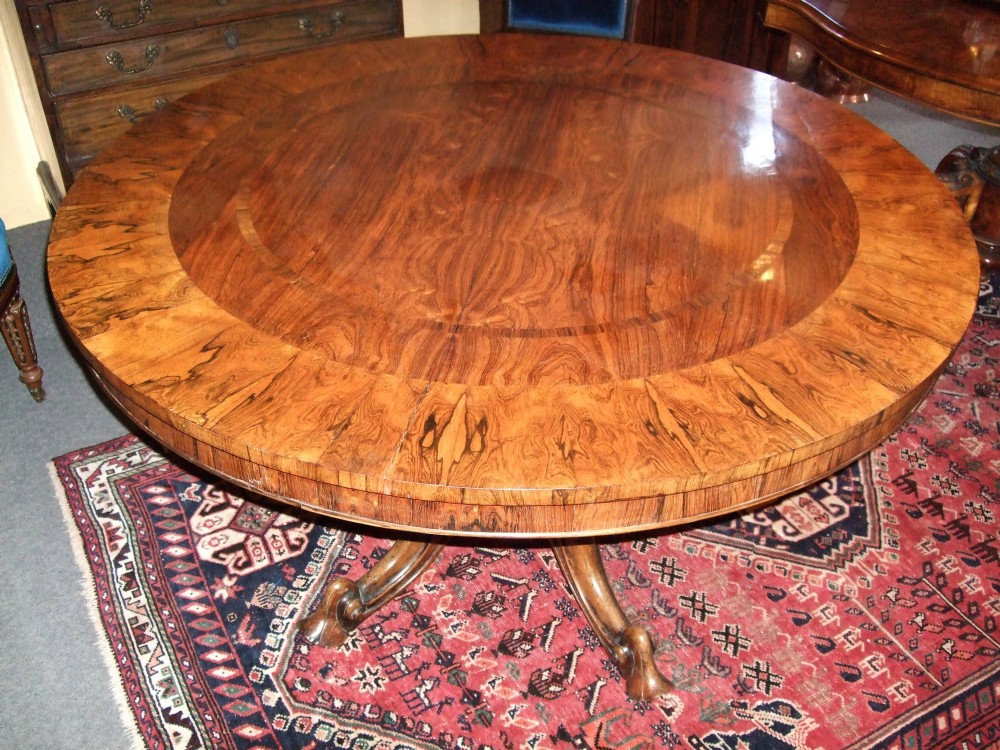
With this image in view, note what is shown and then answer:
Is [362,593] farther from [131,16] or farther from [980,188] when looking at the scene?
[980,188]

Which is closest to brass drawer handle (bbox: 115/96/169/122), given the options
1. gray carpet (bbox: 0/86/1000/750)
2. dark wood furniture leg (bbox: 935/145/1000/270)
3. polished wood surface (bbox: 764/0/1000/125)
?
gray carpet (bbox: 0/86/1000/750)

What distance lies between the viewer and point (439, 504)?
1.06 m

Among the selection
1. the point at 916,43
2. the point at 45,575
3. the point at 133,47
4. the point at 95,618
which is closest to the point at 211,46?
the point at 133,47

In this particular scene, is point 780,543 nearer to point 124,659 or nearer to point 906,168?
→ point 906,168

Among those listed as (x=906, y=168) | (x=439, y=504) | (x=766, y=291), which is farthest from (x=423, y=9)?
(x=439, y=504)

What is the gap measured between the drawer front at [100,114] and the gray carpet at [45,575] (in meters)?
0.35

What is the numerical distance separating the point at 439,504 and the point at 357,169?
2.57 feet

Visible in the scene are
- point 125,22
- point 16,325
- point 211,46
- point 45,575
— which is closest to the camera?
point 45,575

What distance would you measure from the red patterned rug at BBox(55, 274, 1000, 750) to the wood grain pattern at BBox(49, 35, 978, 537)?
26.8 inches

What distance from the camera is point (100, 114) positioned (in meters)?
2.75

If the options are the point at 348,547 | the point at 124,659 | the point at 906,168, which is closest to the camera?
the point at 906,168

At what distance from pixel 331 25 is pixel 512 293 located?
2.09 m

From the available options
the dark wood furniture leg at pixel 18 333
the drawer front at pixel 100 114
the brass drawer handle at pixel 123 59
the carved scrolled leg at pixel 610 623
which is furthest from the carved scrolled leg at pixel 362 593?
the brass drawer handle at pixel 123 59

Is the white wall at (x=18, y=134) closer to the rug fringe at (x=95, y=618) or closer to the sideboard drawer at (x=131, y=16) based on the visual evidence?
the sideboard drawer at (x=131, y=16)
